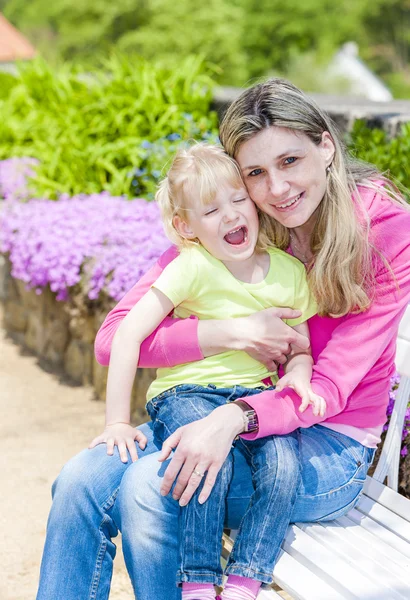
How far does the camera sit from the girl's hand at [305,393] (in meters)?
2.21

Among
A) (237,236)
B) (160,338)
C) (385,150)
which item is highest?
(385,150)

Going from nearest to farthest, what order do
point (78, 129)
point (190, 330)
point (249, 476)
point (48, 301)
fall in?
point (249, 476) < point (190, 330) < point (48, 301) < point (78, 129)

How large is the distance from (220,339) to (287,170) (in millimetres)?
524

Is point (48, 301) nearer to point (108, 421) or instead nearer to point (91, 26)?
point (108, 421)

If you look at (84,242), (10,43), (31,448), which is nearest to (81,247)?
(84,242)

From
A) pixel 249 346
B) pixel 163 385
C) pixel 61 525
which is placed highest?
pixel 249 346

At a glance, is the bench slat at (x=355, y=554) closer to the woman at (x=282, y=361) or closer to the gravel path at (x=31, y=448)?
the woman at (x=282, y=361)

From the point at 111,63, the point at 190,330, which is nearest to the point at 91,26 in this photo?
the point at 111,63

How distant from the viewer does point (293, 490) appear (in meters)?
2.12

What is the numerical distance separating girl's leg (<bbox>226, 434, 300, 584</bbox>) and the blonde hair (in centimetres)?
48

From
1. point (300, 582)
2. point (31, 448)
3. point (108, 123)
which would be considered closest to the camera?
point (300, 582)

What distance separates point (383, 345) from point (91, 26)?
58.2 metres

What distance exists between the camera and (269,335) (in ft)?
7.78

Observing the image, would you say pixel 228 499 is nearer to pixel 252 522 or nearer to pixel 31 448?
pixel 252 522
